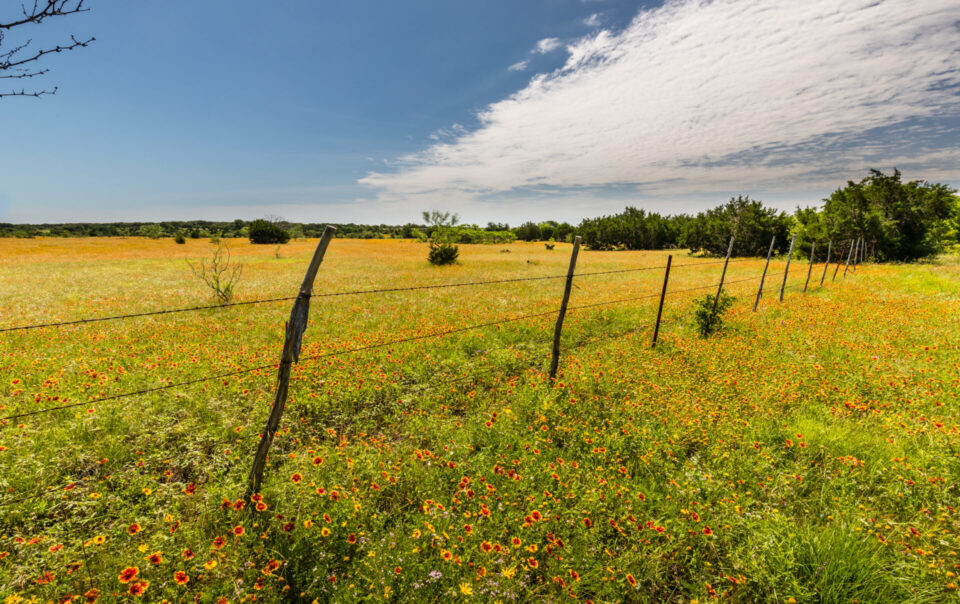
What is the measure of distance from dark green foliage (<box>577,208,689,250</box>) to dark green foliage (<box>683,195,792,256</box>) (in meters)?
13.1

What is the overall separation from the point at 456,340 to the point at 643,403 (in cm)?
470

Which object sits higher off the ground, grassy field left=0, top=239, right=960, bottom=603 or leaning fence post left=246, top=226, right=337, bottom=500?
leaning fence post left=246, top=226, right=337, bottom=500

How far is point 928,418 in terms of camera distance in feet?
17.6

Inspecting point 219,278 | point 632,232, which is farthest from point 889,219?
point 219,278

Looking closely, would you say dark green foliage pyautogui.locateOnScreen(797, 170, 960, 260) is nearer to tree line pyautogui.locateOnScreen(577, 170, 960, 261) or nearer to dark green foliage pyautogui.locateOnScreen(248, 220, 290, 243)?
tree line pyautogui.locateOnScreen(577, 170, 960, 261)

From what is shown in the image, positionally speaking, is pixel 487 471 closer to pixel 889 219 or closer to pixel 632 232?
pixel 889 219

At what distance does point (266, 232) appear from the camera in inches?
2232

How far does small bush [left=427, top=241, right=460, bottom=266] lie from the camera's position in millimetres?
30578

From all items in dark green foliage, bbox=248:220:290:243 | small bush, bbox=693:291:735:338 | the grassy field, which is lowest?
the grassy field

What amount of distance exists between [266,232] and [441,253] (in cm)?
4091

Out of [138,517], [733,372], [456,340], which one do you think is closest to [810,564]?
[733,372]

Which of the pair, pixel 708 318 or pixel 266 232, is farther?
pixel 266 232

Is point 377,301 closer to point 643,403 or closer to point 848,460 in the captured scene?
point 643,403

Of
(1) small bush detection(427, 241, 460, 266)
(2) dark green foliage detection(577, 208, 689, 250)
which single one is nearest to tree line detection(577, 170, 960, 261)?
(2) dark green foliage detection(577, 208, 689, 250)
